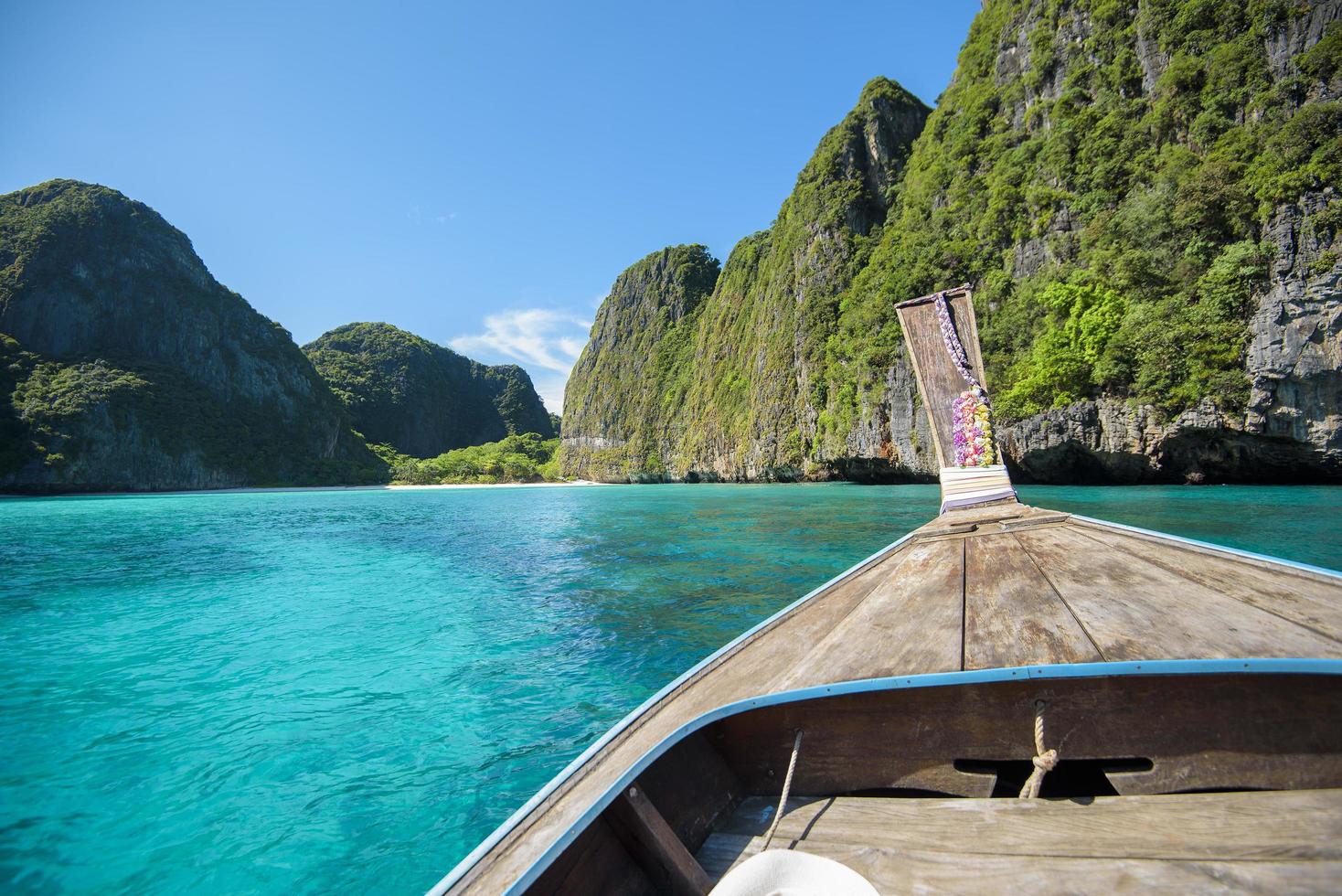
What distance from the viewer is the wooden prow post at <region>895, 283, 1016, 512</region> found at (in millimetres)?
5297

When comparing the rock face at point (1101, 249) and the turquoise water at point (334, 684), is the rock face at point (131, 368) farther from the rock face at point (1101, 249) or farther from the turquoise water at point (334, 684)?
the rock face at point (1101, 249)

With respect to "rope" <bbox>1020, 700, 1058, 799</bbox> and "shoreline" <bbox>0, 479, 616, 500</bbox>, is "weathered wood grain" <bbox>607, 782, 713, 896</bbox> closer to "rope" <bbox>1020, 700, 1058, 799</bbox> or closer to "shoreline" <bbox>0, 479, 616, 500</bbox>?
"rope" <bbox>1020, 700, 1058, 799</bbox>

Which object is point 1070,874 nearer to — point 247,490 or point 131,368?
point 247,490

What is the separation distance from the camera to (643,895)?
1.92m

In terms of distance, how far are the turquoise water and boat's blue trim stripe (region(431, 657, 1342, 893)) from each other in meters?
2.34

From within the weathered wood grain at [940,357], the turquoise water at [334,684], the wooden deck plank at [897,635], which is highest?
the weathered wood grain at [940,357]

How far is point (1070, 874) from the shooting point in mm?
1568

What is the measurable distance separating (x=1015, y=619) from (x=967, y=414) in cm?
410

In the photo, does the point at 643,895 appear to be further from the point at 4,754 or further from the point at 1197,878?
the point at 4,754

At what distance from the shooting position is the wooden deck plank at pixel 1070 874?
1.39 meters

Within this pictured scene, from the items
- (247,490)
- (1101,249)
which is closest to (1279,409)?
(1101,249)

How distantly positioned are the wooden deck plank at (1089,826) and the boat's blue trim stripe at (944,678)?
404 mm

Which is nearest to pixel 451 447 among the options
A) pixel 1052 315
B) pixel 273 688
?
pixel 1052 315

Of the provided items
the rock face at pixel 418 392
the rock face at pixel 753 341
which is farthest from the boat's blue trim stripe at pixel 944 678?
the rock face at pixel 418 392
